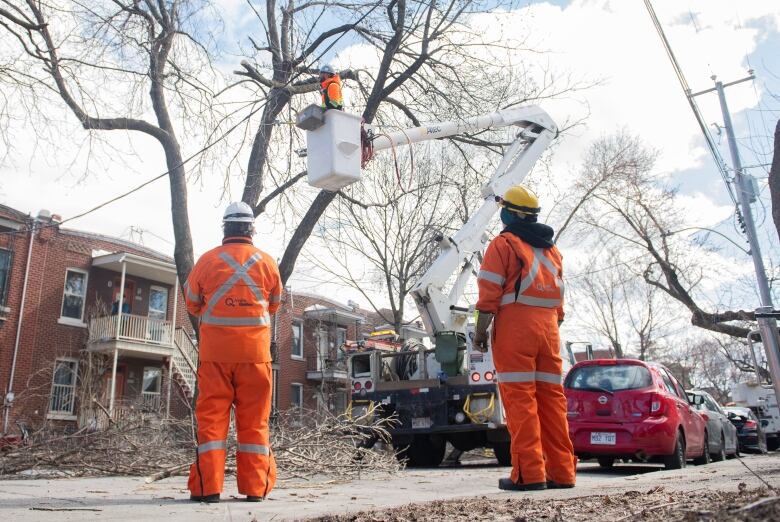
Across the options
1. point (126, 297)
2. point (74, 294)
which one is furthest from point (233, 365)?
point (126, 297)

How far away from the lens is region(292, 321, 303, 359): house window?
106ft

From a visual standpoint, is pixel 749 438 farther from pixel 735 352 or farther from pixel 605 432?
pixel 735 352

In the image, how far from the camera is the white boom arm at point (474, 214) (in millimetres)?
9695

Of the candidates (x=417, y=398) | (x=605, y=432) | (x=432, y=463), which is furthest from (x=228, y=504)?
(x=432, y=463)

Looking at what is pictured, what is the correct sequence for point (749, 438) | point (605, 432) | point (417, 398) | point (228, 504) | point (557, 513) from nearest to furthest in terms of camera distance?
point (557, 513) → point (228, 504) → point (605, 432) → point (417, 398) → point (749, 438)

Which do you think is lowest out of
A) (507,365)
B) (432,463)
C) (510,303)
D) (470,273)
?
(432,463)

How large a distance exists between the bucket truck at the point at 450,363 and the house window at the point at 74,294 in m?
14.5

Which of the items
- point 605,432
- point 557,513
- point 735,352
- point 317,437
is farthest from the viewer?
point 735,352

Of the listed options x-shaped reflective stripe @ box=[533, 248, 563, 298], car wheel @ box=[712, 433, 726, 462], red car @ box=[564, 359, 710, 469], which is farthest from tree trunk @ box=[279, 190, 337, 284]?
car wheel @ box=[712, 433, 726, 462]

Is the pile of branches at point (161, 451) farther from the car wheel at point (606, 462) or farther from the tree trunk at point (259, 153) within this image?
the tree trunk at point (259, 153)

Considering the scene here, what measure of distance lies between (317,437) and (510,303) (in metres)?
3.19

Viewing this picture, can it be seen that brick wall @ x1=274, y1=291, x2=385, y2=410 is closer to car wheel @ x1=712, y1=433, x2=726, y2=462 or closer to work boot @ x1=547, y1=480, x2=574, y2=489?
car wheel @ x1=712, y1=433, x2=726, y2=462

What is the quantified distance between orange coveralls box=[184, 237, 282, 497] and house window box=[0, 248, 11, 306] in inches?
726

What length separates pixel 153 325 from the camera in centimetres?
2359
